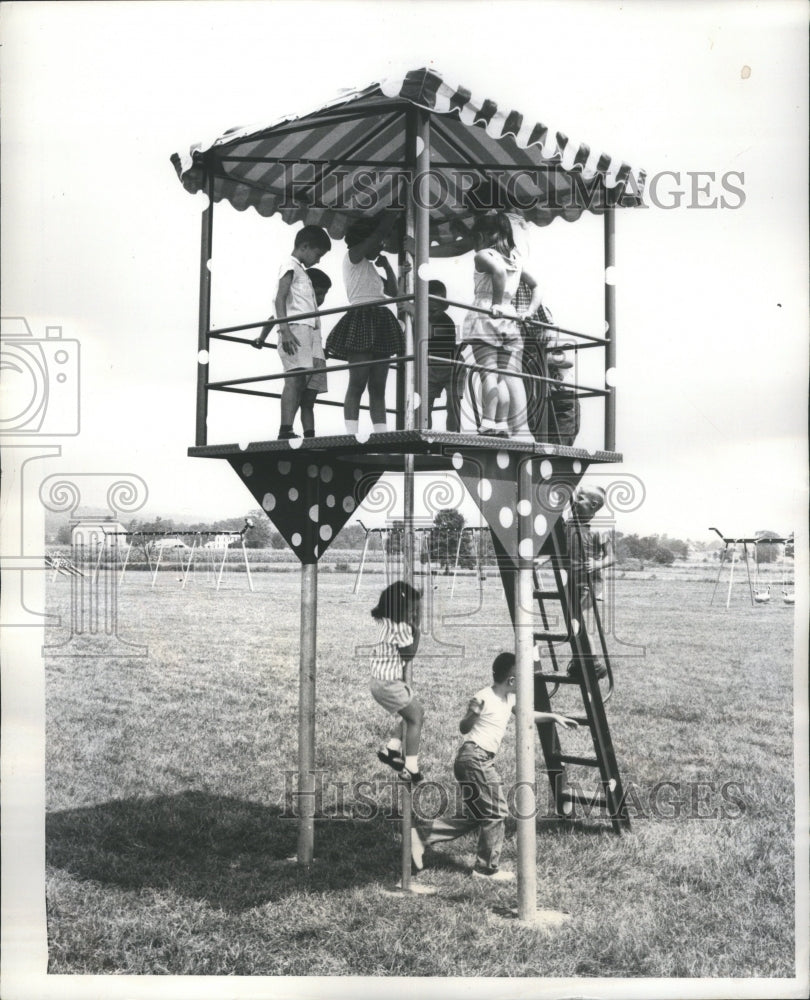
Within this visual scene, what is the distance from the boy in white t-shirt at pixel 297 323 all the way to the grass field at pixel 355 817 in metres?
3.58

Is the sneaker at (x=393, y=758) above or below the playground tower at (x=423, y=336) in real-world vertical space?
below

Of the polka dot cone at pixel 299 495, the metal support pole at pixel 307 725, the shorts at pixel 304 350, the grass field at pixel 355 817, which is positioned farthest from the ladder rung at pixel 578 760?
the shorts at pixel 304 350

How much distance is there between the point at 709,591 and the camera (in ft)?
64.7

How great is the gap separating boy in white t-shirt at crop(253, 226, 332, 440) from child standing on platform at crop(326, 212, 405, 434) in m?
0.18

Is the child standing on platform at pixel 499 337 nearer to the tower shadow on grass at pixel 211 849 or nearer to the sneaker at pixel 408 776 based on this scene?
the sneaker at pixel 408 776

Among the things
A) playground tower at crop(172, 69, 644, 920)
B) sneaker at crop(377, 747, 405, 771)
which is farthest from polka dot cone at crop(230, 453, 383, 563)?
sneaker at crop(377, 747, 405, 771)

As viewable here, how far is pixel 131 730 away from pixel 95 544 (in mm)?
2454

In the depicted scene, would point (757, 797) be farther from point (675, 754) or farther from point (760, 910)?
point (760, 910)

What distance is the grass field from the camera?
7.24 m

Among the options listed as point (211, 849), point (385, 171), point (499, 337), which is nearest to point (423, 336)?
point (499, 337)

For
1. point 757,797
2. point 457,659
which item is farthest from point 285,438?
point 457,659

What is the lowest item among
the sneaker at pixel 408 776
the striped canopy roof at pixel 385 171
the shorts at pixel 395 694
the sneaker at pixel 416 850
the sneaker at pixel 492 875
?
the sneaker at pixel 492 875

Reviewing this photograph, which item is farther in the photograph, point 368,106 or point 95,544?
point 95,544

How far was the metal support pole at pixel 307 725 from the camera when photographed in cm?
866
